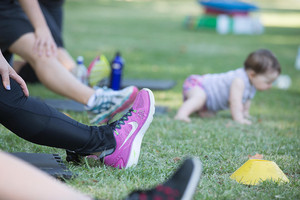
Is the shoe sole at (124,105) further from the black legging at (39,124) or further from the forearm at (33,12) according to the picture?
the black legging at (39,124)

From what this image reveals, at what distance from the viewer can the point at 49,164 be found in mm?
2127

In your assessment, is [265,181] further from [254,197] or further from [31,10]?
[31,10]

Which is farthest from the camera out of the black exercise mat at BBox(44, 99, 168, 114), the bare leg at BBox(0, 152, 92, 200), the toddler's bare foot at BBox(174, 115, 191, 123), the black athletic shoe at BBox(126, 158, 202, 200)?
the black exercise mat at BBox(44, 99, 168, 114)

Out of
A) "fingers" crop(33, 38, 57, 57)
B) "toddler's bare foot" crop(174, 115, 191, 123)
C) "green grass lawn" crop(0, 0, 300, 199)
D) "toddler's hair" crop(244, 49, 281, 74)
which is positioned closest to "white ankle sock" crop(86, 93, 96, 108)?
"green grass lawn" crop(0, 0, 300, 199)

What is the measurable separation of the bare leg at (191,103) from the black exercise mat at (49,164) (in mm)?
1742

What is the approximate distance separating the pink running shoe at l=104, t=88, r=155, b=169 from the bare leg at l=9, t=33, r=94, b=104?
1022 millimetres

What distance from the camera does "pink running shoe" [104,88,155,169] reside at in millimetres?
2227

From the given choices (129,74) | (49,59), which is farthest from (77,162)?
(129,74)

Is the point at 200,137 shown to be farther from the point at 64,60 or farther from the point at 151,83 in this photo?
the point at 151,83

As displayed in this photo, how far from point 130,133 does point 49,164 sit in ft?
1.42

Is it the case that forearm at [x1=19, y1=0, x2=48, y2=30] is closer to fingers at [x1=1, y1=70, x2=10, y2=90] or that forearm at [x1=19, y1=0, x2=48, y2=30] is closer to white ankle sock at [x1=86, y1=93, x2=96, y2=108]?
white ankle sock at [x1=86, y1=93, x2=96, y2=108]

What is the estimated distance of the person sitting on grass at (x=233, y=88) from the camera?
12.9 feet

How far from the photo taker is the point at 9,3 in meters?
3.31

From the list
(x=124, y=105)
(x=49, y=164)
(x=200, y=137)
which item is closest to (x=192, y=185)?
(x=49, y=164)
